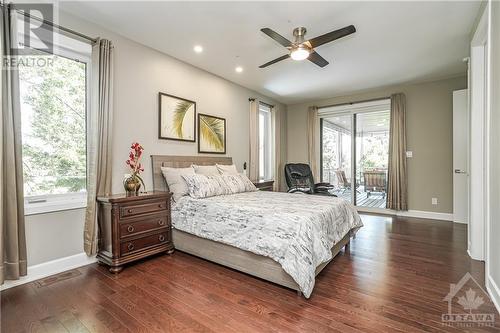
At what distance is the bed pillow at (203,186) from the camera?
303 centimetres

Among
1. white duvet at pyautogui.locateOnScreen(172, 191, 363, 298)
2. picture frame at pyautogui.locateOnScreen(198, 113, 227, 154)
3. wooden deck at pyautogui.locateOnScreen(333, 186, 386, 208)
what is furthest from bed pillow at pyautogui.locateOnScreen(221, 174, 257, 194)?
wooden deck at pyautogui.locateOnScreen(333, 186, 386, 208)

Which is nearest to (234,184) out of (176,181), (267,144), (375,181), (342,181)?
(176,181)

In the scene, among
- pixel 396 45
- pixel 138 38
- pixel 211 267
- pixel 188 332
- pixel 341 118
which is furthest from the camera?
pixel 341 118

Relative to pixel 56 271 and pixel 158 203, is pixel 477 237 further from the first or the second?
pixel 56 271

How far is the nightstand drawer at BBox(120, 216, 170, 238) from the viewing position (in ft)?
8.36

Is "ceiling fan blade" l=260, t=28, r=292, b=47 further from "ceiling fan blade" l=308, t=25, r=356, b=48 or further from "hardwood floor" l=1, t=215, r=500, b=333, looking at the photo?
"hardwood floor" l=1, t=215, r=500, b=333

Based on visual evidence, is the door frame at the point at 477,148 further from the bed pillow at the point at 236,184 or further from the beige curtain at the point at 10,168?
the beige curtain at the point at 10,168

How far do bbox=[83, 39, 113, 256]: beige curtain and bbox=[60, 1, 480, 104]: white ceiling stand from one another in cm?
49

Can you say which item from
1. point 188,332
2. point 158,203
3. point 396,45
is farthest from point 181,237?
point 396,45

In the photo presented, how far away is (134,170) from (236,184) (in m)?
1.38

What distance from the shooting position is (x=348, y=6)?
2463mm

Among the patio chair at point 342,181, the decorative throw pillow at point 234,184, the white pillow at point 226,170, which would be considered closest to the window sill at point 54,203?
the decorative throw pillow at point 234,184

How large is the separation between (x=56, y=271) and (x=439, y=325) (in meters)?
3.35

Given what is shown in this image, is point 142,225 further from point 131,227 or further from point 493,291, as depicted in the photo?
point 493,291
